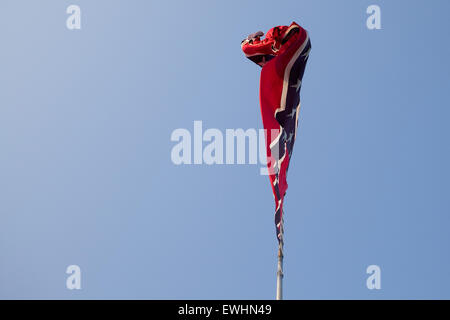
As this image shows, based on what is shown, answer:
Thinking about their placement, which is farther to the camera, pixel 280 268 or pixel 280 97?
pixel 280 268

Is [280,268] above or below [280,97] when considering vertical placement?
below

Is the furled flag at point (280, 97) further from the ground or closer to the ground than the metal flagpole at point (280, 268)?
further from the ground

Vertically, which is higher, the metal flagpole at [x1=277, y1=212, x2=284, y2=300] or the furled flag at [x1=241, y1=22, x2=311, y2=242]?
the furled flag at [x1=241, y1=22, x2=311, y2=242]

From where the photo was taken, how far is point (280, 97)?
49.6 feet

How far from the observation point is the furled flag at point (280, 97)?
1474 cm

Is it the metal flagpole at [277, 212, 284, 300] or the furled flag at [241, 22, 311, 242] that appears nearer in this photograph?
the furled flag at [241, 22, 311, 242]

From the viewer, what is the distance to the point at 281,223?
50.8ft

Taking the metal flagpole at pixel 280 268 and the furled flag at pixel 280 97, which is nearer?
the furled flag at pixel 280 97

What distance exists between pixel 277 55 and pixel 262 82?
975mm

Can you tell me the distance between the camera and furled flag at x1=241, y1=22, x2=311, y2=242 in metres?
14.7
